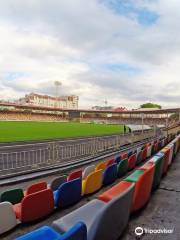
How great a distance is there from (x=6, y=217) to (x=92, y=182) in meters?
2.30

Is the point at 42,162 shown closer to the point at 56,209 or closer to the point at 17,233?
the point at 56,209

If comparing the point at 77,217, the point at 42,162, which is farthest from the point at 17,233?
the point at 42,162

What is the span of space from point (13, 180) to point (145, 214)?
532 cm

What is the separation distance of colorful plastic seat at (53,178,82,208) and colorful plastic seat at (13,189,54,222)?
272mm

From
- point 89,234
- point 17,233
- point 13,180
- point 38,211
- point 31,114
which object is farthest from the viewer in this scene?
point 31,114

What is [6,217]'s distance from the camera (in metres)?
3.73

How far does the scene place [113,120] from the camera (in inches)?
4641

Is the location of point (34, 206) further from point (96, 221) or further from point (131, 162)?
point (131, 162)

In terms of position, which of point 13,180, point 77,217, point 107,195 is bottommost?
point 13,180

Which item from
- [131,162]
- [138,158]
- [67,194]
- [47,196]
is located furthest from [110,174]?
[138,158]

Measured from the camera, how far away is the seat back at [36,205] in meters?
3.96

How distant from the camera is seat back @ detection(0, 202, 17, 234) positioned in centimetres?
366

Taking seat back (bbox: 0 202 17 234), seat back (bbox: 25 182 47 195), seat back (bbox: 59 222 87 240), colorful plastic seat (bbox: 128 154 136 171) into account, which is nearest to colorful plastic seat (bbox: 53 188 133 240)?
seat back (bbox: 59 222 87 240)

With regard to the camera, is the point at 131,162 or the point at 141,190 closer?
the point at 141,190
